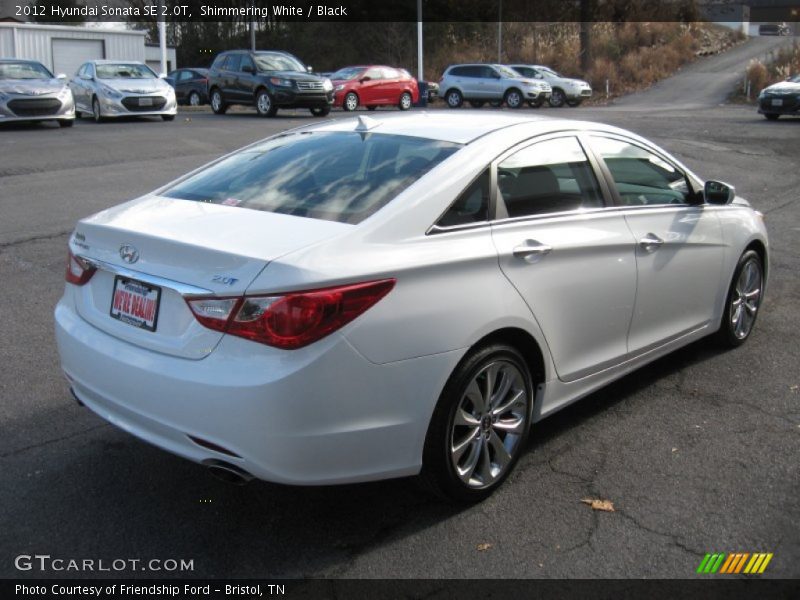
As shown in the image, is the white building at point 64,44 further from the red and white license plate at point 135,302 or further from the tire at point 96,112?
the red and white license plate at point 135,302

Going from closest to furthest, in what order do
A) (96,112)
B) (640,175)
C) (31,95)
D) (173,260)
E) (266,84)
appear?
(173,260) < (640,175) < (31,95) < (96,112) < (266,84)

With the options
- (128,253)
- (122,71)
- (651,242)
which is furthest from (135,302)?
(122,71)

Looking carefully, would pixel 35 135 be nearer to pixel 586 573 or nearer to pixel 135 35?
pixel 586 573

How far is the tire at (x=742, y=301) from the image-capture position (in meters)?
5.80

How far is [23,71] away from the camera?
70.2ft

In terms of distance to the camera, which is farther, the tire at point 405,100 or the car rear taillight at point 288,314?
the tire at point 405,100

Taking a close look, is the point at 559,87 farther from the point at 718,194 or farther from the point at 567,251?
the point at 567,251

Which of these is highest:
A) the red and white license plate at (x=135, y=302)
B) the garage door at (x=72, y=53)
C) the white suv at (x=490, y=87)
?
the garage door at (x=72, y=53)

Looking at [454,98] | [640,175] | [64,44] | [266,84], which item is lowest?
[640,175]

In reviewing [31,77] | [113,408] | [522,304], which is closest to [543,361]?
[522,304]

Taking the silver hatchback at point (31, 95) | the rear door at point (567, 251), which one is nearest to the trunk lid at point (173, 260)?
the rear door at point (567, 251)

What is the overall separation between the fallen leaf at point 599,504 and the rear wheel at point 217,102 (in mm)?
25496

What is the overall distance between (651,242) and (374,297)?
2.06 metres

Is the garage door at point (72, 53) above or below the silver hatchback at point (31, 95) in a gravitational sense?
above
